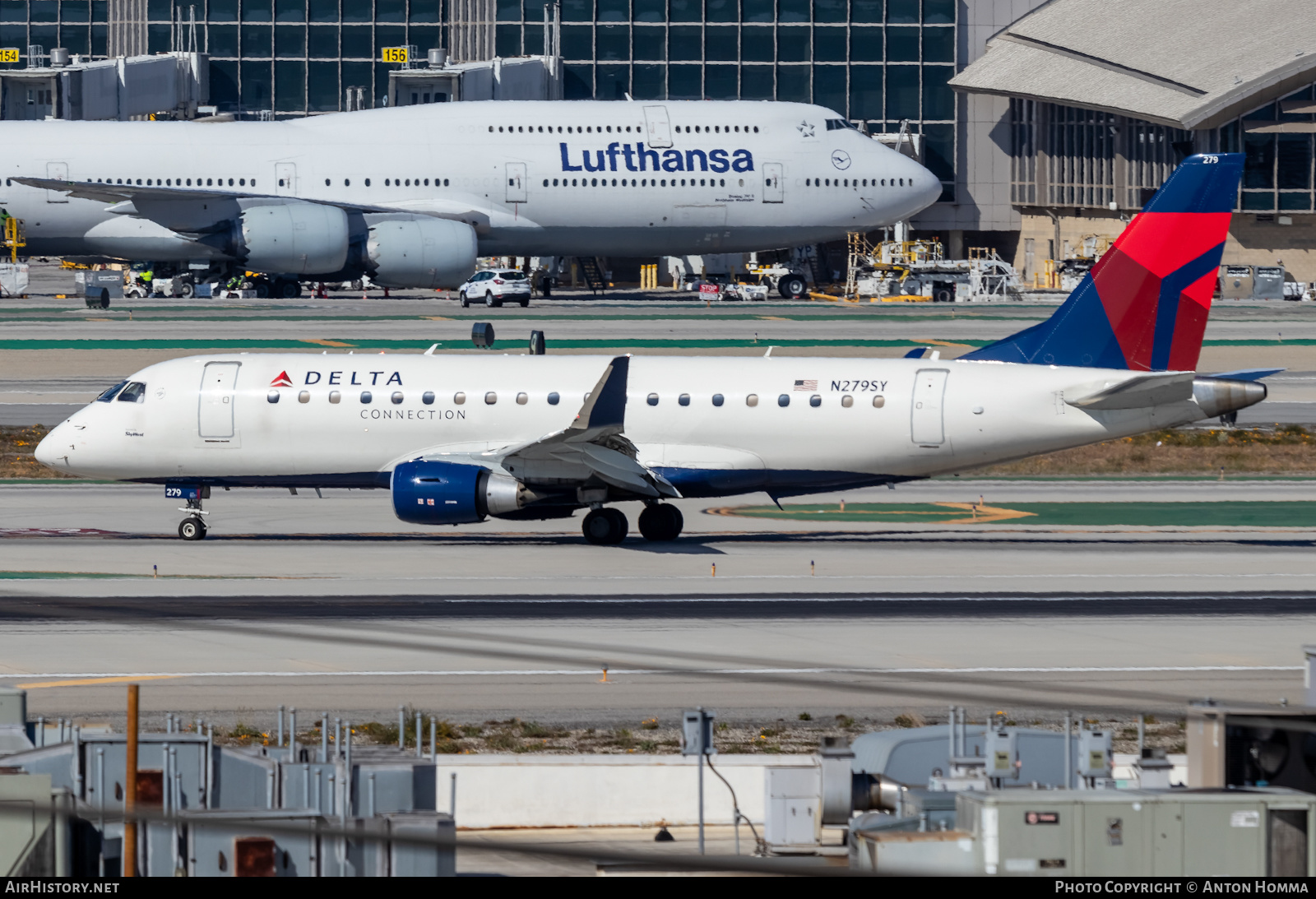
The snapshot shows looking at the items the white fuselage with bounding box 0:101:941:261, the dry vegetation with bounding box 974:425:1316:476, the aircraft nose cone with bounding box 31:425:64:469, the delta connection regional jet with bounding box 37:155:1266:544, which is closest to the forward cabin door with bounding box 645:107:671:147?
the white fuselage with bounding box 0:101:941:261

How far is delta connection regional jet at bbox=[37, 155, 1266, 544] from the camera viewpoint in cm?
3491

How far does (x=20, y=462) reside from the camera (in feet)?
158

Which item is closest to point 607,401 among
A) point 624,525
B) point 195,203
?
point 624,525

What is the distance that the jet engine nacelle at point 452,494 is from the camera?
110ft

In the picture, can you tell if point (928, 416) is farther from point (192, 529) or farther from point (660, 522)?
point (192, 529)

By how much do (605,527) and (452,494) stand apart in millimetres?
3835

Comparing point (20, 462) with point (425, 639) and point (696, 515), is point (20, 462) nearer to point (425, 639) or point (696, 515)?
point (696, 515)

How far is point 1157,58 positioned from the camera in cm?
Result: 10156

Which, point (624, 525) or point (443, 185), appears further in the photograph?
point (443, 185)

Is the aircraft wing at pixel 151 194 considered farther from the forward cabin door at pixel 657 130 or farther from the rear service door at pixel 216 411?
the rear service door at pixel 216 411

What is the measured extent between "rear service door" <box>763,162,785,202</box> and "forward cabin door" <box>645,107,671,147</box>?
15.1 ft

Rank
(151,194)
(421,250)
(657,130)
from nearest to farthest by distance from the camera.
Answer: (151,194), (421,250), (657,130)

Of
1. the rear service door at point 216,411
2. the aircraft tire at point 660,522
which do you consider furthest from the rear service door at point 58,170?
the aircraft tire at point 660,522

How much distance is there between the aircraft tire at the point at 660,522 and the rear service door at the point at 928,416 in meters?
5.17
